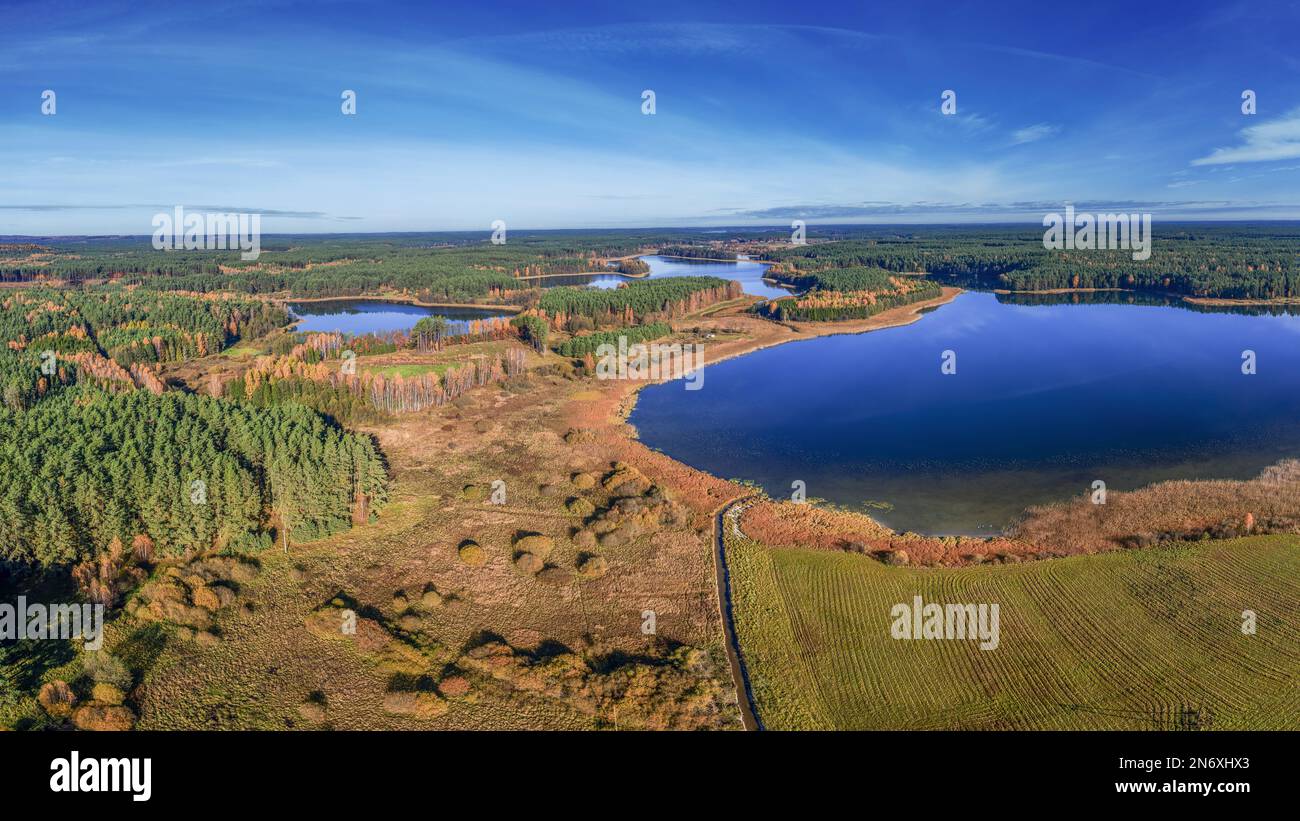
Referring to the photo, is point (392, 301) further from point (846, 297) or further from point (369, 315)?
point (846, 297)

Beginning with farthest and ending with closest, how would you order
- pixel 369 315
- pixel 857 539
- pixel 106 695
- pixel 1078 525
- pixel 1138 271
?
pixel 1138 271 < pixel 369 315 < pixel 1078 525 < pixel 857 539 < pixel 106 695

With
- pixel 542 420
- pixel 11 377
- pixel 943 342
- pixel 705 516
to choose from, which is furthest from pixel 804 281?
pixel 11 377

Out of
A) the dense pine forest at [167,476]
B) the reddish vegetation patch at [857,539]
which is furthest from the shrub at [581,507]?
the dense pine forest at [167,476]

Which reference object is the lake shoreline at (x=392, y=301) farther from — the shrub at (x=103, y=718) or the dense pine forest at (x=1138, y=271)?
the shrub at (x=103, y=718)

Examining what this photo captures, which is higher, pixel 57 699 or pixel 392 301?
pixel 392 301

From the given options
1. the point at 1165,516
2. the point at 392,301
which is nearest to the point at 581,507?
the point at 1165,516

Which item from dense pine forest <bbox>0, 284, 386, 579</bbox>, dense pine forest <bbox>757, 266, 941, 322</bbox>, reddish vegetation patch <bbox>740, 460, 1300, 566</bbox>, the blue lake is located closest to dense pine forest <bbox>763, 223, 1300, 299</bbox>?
dense pine forest <bbox>757, 266, 941, 322</bbox>
